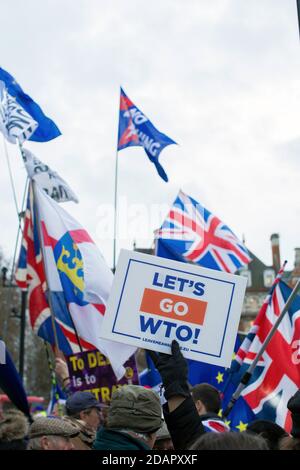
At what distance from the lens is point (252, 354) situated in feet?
23.0

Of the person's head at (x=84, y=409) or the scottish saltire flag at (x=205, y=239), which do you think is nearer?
the person's head at (x=84, y=409)

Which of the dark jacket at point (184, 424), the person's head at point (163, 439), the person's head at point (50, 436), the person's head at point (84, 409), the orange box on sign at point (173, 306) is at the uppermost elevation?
the orange box on sign at point (173, 306)

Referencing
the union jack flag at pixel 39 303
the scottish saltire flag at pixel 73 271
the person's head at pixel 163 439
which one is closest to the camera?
the person's head at pixel 163 439

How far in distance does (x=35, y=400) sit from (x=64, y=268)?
83.9 feet

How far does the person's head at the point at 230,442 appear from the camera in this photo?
2.28 m

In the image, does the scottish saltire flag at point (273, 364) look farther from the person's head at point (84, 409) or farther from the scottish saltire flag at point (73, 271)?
the scottish saltire flag at point (73, 271)

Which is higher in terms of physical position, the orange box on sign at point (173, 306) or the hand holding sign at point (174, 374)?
the orange box on sign at point (173, 306)

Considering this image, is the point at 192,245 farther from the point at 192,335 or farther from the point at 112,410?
the point at 112,410

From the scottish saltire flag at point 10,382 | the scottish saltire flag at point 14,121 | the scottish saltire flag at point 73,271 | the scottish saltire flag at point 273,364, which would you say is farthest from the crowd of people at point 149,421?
the scottish saltire flag at point 14,121

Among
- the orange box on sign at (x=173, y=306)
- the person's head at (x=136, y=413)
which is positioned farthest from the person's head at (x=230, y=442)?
the orange box on sign at (x=173, y=306)

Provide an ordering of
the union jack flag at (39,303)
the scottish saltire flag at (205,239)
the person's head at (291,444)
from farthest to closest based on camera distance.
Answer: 1. the scottish saltire flag at (205,239)
2. the union jack flag at (39,303)
3. the person's head at (291,444)

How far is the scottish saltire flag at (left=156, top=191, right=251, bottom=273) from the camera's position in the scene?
430 inches

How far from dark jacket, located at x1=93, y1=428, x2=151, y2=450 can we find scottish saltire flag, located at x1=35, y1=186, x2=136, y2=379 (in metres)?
5.17

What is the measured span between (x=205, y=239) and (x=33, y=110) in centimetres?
313
